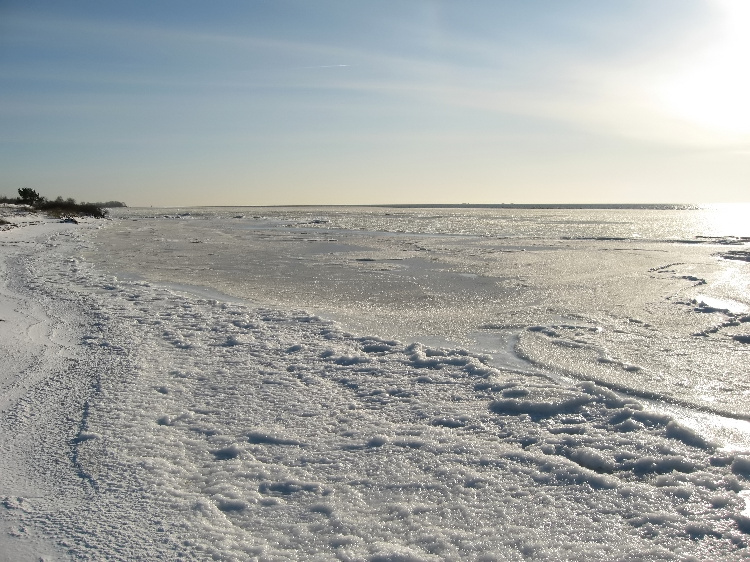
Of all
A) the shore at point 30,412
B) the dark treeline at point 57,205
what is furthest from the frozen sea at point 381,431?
the dark treeline at point 57,205

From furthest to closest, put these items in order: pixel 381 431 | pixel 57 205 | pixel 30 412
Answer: pixel 57 205 < pixel 30 412 < pixel 381 431

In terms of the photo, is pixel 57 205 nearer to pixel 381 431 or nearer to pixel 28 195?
pixel 28 195

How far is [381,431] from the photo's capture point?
470 centimetres

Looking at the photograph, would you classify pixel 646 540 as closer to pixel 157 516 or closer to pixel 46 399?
pixel 157 516

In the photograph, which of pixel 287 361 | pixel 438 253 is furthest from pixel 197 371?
pixel 438 253

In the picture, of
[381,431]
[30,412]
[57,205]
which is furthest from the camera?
[57,205]

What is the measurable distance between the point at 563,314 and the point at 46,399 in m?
7.63

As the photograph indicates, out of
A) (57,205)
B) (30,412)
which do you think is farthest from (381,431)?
(57,205)

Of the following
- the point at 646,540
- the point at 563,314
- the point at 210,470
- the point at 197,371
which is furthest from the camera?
the point at 563,314

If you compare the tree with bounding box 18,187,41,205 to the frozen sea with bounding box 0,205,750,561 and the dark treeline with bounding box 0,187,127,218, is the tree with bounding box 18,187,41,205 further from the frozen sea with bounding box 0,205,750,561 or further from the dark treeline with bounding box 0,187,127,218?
the frozen sea with bounding box 0,205,750,561

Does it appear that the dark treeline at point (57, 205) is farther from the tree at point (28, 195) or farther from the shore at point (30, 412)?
the shore at point (30, 412)

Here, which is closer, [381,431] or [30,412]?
[381,431]

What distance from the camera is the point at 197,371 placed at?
6188 millimetres

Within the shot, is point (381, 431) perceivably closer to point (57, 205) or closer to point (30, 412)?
point (30, 412)
